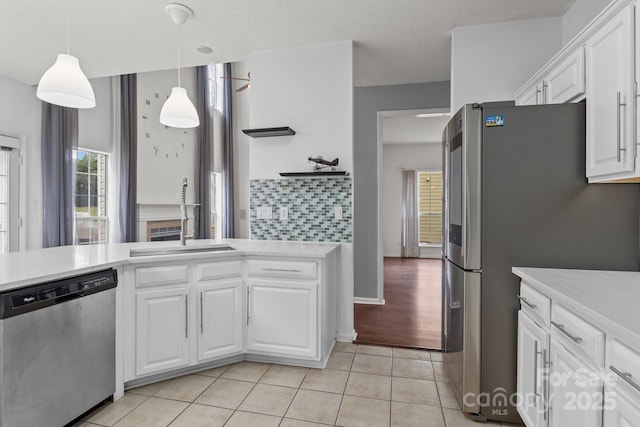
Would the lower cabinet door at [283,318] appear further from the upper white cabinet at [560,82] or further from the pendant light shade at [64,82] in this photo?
the upper white cabinet at [560,82]

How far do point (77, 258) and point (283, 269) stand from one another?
1.31 m

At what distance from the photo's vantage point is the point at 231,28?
2811 millimetres

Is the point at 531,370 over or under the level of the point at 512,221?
under

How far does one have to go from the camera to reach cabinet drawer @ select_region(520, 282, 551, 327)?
1450mm

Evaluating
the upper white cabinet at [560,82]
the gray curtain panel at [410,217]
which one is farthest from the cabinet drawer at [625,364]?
the gray curtain panel at [410,217]

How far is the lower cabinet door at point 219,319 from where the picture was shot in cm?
238

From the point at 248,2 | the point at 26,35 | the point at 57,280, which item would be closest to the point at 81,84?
the point at 57,280

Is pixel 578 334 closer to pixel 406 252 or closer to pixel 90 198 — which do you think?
pixel 90 198

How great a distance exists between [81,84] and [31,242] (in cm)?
277

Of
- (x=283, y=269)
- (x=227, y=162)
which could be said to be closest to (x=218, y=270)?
(x=283, y=269)

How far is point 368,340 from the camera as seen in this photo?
3055mm

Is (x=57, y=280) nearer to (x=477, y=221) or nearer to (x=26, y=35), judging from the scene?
(x=477, y=221)

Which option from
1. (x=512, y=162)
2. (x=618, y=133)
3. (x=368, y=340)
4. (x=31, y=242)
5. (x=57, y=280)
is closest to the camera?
(x=618, y=133)

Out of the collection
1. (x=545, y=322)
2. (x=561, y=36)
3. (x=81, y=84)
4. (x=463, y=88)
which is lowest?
(x=545, y=322)
